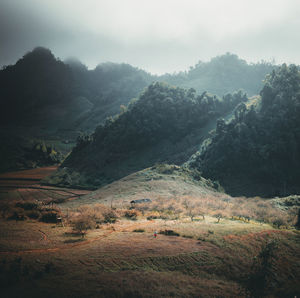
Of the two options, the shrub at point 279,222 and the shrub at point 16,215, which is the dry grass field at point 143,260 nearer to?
the shrub at point 16,215

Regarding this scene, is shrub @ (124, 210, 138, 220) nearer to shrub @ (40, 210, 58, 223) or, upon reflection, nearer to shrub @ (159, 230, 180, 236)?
shrub @ (159, 230, 180, 236)

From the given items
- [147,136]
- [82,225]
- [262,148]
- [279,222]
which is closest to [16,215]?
[82,225]

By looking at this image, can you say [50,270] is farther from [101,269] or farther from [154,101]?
[154,101]

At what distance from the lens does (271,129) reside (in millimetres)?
79500

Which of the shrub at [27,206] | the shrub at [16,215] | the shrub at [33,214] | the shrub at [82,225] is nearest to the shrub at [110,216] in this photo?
the shrub at [82,225]

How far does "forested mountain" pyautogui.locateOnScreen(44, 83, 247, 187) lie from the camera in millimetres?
93081

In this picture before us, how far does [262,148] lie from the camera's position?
253ft

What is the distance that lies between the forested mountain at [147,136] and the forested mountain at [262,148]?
730 inches

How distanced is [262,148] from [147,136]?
4910cm

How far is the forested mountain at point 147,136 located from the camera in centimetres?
9308

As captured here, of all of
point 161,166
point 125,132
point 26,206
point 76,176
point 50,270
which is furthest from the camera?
point 125,132

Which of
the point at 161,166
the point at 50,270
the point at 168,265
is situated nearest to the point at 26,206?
the point at 50,270

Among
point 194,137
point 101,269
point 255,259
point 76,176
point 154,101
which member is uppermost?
point 154,101

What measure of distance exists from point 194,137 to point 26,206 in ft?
306
